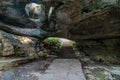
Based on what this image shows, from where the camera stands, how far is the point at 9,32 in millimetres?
7637

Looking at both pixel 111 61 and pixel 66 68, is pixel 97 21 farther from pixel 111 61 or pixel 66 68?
pixel 66 68

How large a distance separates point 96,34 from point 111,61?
4.13 ft

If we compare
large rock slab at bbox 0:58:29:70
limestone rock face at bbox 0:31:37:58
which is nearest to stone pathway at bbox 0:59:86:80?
large rock slab at bbox 0:58:29:70

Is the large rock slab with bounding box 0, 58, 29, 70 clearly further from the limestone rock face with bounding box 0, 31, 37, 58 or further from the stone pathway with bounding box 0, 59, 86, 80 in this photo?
the limestone rock face with bounding box 0, 31, 37, 58

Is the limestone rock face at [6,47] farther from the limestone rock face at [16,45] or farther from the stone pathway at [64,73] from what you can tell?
the stone pathway at [64,73]

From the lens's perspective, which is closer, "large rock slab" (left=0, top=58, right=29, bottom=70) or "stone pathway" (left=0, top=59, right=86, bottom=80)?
"stone pathway" (left=0, top=59, right=86, bottom=80)

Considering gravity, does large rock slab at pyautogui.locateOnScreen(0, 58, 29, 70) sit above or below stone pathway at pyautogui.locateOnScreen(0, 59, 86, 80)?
above

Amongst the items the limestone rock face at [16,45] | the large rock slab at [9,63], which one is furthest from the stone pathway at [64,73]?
the limestone rock face at [16,45]

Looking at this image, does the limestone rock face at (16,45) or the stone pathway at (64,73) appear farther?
the limestone rock face at (16,45)

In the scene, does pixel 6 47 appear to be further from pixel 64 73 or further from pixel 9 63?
pixel 64 73

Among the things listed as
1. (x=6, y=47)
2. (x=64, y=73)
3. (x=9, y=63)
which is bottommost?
(x=64, y=73)

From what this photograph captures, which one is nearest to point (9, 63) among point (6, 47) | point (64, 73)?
point (6, 47)

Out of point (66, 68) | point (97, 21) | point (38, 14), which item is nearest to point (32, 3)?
point (38, 14)

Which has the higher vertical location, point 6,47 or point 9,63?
point 6,47
